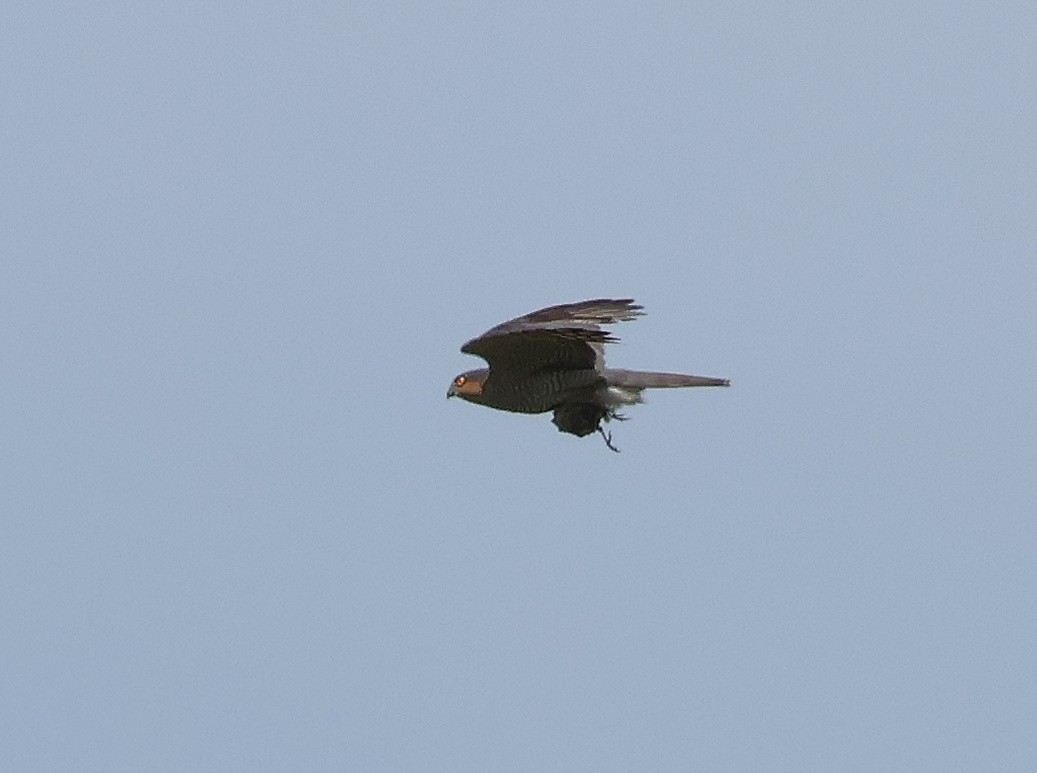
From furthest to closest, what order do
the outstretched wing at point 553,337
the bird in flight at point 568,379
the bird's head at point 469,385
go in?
the bird's head at point 469,385, the bird in flight at point 568,379, the outstretched wing at point 553,337

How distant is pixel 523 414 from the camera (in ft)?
78.1

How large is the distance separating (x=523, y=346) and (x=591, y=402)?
1006 mm

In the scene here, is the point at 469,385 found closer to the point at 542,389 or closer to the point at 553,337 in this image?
the point at 542,389

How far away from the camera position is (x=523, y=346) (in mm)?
22750

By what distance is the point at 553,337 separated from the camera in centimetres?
2253

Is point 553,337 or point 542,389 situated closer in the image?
point 553,337

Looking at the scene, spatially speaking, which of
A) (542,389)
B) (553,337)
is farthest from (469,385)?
(553,337)

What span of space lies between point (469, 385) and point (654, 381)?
5.27ft

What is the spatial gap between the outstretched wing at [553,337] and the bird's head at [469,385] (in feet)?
1.64

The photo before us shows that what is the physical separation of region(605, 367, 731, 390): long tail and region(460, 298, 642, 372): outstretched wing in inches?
9.4

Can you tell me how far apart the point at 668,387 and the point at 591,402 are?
0.67 meters

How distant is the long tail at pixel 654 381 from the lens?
2347cm

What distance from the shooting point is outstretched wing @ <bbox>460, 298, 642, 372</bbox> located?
22297 mm

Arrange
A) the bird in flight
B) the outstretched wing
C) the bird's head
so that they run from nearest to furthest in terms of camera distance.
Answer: the outstretched wing, the bird in flight, the bird's head
